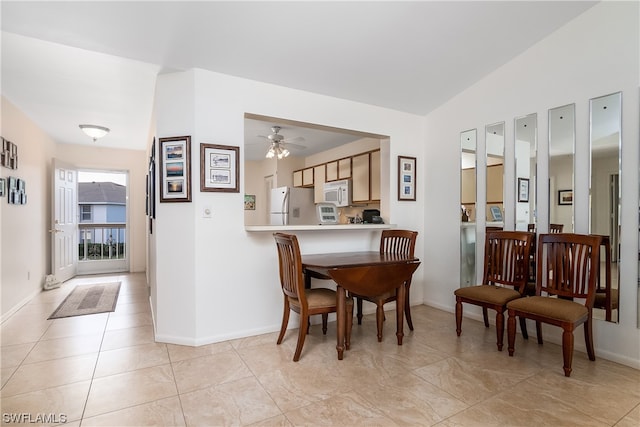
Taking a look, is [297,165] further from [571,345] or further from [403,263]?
[571,345]

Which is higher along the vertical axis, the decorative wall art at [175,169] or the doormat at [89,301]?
the decorative wall art at [175,169]

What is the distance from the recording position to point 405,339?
9.34ft

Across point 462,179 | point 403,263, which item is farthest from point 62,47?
point 462,179

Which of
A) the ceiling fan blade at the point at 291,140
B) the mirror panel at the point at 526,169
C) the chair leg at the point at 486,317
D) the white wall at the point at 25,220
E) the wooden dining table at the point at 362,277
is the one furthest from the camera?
the ceiling fan blade at the point at 291,140

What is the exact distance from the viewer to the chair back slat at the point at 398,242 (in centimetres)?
316

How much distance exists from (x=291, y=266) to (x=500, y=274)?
74.0 inches

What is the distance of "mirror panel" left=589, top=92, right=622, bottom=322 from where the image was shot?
94.8 inches

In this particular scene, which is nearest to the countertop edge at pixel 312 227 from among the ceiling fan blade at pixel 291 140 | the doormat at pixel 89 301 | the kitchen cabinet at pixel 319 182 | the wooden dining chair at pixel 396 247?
the wooden dining chair at pixel 396 247

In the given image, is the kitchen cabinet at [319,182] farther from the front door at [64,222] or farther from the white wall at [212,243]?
the front door at [64,222]

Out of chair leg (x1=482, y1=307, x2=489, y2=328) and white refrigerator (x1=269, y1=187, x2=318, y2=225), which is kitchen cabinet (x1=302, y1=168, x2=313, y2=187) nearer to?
white refrigerator (x1=269, y1=187, x2=318, y2=225)

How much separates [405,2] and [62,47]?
2443 mm

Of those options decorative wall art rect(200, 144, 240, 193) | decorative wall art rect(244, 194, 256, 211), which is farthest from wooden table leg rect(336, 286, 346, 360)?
decorative wall art rect(244, 194, 256, 211)

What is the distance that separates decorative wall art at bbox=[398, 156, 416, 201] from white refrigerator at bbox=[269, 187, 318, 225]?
69.0 inches

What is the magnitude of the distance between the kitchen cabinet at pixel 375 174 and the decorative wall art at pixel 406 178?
0.53 metres
